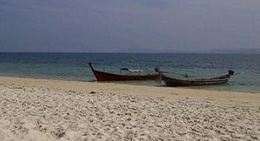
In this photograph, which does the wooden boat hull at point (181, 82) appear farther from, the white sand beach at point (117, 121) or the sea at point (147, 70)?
the white sand beach at point (117, 121)

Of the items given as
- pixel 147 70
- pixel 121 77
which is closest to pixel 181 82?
pixel 121 77

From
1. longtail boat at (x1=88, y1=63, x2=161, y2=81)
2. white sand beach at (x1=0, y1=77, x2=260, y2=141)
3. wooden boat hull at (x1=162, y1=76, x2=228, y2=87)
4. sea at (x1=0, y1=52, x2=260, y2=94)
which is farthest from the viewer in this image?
longtail boat at (x1=88, y1=63, x2=161, y2=81)

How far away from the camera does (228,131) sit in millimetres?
7910

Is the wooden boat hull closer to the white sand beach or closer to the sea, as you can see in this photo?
the sea

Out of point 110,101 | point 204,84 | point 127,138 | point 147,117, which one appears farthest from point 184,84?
point 127,138

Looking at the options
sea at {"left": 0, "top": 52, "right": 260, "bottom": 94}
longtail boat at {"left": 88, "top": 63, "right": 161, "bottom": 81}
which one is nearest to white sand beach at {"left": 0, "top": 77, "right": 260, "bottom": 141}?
sea at {"left": 0, "top": 52, "right": 260, "bottom": 94}

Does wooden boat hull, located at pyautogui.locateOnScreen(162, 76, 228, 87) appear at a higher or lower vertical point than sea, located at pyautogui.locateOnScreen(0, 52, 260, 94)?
higher

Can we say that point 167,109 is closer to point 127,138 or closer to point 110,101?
point 110,101

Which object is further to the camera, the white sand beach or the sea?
the sea

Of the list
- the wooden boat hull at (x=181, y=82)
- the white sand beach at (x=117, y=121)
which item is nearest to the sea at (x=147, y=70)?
the wooden boat hull at (x=181, y=82)

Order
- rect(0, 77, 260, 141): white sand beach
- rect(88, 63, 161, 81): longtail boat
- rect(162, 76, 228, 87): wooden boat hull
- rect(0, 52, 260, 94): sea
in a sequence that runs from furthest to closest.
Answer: rect(88, 63, 161, 81): longtail boat, rect(0, 52, 260, 94): sea, rect(162, 76, 228, 87): wooden boat hull, rect(0, 77, 260, 141): white sand beach

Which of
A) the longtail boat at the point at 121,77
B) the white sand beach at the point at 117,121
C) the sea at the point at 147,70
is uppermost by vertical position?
the white sand beach at the point at 117,121

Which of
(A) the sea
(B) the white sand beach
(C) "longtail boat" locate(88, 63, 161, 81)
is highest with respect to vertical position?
(B) the white sand beach

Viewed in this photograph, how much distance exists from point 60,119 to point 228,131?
3584 mm
